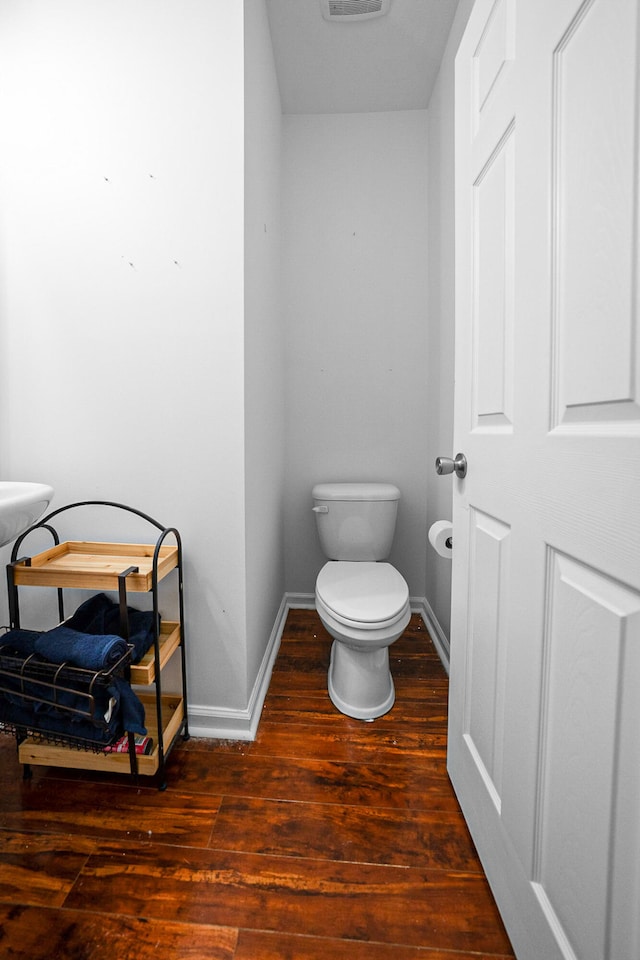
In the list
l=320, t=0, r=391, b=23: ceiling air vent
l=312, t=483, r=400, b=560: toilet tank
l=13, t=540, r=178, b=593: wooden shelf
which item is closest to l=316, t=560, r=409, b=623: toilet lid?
l=312, t=483, r=400, b=560: toilet tank

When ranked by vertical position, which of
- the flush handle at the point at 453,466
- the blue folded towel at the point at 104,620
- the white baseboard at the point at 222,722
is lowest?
the white baseboard at the point at 222,722

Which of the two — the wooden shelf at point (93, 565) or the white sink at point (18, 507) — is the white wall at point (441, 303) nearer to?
the wooden shelf at point (93, 565)

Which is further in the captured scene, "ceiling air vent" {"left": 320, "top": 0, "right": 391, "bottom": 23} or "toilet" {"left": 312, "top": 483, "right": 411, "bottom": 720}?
"ceiling air vent" {"left": 320, "top": 0, "right": 391, "bottom": 23}

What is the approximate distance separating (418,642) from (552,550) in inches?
59.9

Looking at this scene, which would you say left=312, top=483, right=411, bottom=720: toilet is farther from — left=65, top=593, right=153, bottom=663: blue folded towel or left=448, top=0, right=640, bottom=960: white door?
left=65, top=593, right=153, bottom=663: blue folded towel

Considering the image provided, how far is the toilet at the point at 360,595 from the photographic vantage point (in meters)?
1.50

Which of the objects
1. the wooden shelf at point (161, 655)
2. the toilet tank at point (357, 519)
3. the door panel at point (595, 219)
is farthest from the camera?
the toilet tank at point (357, 519)

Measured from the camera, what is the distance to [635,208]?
532mm

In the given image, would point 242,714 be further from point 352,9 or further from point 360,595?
point 352,9

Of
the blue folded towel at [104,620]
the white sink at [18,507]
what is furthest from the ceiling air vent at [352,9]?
the blue folded towel at [104,620]

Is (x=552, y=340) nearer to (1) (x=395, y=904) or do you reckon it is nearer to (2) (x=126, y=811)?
(1) (x=395, y=904)

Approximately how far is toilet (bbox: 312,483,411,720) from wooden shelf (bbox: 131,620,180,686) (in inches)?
19.3

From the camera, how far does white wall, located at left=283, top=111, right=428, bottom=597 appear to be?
2221 mm

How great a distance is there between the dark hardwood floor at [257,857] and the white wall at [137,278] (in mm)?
282
